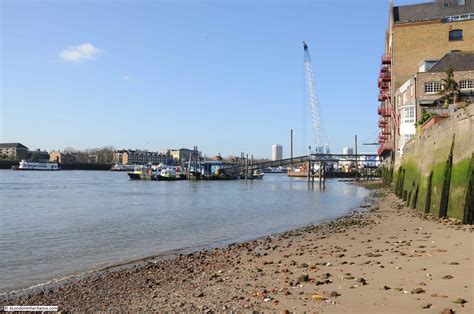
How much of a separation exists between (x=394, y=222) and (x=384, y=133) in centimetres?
6268

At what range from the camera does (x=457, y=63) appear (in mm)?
57781

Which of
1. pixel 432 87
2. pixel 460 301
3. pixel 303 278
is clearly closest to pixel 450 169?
pixel 303 278

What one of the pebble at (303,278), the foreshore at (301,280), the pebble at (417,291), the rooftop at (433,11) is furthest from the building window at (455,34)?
the pebble at (417,291)

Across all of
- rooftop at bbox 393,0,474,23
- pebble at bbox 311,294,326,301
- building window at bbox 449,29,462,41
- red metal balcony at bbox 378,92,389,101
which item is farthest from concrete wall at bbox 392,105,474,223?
red metal balcony at bbox 378,92,389,101

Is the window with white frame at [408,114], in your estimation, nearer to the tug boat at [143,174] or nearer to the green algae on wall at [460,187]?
the green algae on wall at [460,187]

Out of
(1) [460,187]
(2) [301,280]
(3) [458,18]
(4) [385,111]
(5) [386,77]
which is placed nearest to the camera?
(2) [301,280]

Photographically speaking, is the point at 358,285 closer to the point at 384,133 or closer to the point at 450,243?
the point at 450,243

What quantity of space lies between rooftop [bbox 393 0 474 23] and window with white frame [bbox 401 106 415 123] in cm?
2089

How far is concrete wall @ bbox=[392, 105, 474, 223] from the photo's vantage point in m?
17.7

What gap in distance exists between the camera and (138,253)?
1855cm

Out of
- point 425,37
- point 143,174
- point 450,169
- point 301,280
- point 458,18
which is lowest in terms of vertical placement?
point 143,174

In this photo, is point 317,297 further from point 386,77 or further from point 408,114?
point 386,77

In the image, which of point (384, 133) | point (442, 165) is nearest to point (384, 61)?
point (384, 133)

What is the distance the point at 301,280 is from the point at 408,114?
52.4 meters
